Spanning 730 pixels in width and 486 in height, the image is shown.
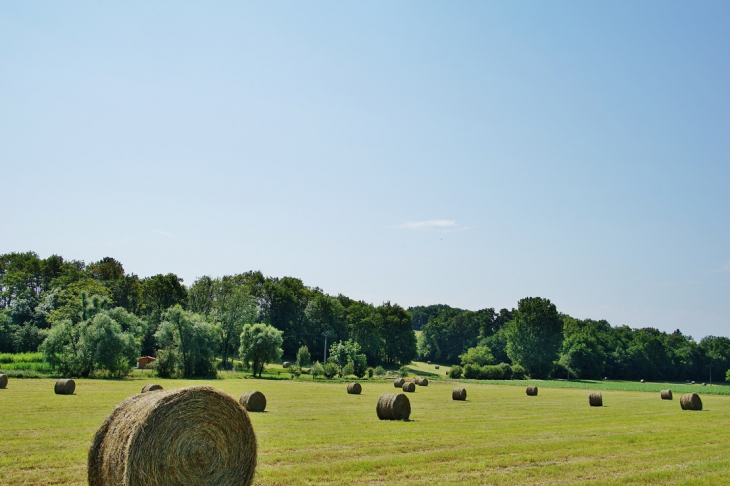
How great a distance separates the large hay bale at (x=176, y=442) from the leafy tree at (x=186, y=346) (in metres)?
57.4

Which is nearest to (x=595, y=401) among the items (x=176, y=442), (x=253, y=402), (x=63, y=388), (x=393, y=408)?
(x=393, y=408)

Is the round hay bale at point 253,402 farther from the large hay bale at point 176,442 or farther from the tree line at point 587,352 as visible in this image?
the tree line at point 587,352

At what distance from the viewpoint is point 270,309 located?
116562 mm

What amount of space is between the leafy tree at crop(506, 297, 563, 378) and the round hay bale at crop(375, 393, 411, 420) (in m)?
93.7

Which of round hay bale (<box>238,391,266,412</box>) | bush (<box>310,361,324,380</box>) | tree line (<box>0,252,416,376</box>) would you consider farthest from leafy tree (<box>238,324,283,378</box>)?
round hay bale (<box>238,391,266,412</box>)

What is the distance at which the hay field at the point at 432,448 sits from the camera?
1245 cm

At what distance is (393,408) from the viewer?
79.4ft

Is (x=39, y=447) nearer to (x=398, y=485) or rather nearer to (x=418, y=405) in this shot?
(x=398, y=485)

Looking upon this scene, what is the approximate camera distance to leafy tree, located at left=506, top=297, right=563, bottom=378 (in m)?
112

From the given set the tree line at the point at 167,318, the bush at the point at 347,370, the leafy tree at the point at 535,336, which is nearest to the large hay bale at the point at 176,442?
the tree line at the point at 167,318

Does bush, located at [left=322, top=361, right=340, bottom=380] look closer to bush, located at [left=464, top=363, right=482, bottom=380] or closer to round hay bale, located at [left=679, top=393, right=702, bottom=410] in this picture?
bush, located at [left=464, top=363, right=482, bottom=380]

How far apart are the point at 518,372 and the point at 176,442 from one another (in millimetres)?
99267

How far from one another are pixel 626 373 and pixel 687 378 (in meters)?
16.4

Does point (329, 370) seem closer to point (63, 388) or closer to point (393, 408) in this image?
point (63, 388)
